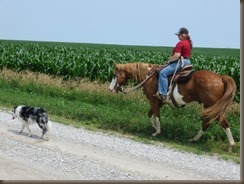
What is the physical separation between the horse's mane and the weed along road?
1.94 meters

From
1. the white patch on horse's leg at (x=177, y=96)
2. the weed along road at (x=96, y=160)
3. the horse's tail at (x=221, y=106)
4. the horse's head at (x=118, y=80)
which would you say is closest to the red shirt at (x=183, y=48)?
the white patch on horse's leg at (x=177, y=96)

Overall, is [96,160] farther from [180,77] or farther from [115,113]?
[115,113]

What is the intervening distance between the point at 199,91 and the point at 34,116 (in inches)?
160

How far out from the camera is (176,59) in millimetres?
10352

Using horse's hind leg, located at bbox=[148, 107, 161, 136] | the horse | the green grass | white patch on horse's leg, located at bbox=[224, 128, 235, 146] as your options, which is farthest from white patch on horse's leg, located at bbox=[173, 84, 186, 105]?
white patch on horse's leg, located at bbox=[224, 128, 235, 146]

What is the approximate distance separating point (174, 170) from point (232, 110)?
19.3 feet

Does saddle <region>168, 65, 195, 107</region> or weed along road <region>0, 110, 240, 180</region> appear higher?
saddle <region>168, 65, 195, 107</region>

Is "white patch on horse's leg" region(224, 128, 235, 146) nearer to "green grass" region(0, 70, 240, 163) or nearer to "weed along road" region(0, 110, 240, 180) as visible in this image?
"green grass" region(0, 70, 240, 163)

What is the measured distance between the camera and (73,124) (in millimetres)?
11500

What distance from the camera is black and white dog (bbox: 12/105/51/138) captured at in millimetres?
9528

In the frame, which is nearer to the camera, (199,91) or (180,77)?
(199,91)

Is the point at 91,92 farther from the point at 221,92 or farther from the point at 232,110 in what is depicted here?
the point at 221,92

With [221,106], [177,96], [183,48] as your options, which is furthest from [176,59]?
[221,106]

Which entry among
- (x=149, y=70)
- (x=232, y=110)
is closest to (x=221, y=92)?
(x=149, y=70)
